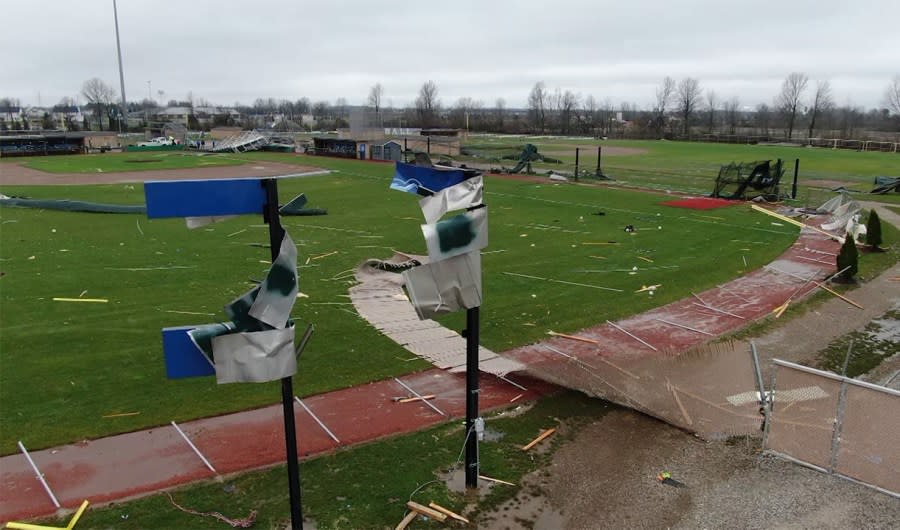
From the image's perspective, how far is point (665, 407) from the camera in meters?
9.91

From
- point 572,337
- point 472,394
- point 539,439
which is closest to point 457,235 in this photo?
point 472,394

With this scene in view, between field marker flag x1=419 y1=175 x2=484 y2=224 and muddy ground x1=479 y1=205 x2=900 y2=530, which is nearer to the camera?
muddy ground x1=479 y1=205 x2=900 y2=530

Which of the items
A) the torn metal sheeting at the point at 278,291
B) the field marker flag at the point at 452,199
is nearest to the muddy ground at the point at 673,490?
the torn metal sheeting at the point at 278,291

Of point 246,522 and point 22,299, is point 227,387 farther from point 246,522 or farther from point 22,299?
point 22,299

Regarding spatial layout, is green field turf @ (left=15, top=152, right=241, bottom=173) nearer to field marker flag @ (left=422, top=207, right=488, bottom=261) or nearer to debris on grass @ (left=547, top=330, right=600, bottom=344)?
debris on grass @ (left=547, top=330, right=600, bottom=344)

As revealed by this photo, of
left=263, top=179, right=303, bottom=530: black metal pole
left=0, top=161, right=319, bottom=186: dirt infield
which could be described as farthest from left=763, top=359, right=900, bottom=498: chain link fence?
left=0, top=161, right=319, bottom=186: dirt infield

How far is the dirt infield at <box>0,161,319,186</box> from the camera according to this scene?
1832 inches

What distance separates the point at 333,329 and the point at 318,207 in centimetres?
2014

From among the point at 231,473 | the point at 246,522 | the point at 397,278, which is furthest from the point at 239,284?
the point at 246,522

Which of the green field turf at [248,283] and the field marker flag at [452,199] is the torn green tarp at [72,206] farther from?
the field marker flag at [452,199]

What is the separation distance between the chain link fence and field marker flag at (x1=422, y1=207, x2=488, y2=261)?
4410mm

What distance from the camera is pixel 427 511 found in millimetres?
7211

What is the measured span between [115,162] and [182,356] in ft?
217

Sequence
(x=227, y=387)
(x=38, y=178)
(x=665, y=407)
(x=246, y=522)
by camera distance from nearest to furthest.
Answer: (x=246, y=522), (x=665, y=407), (x=227, y=387), (x=38, y=178)
